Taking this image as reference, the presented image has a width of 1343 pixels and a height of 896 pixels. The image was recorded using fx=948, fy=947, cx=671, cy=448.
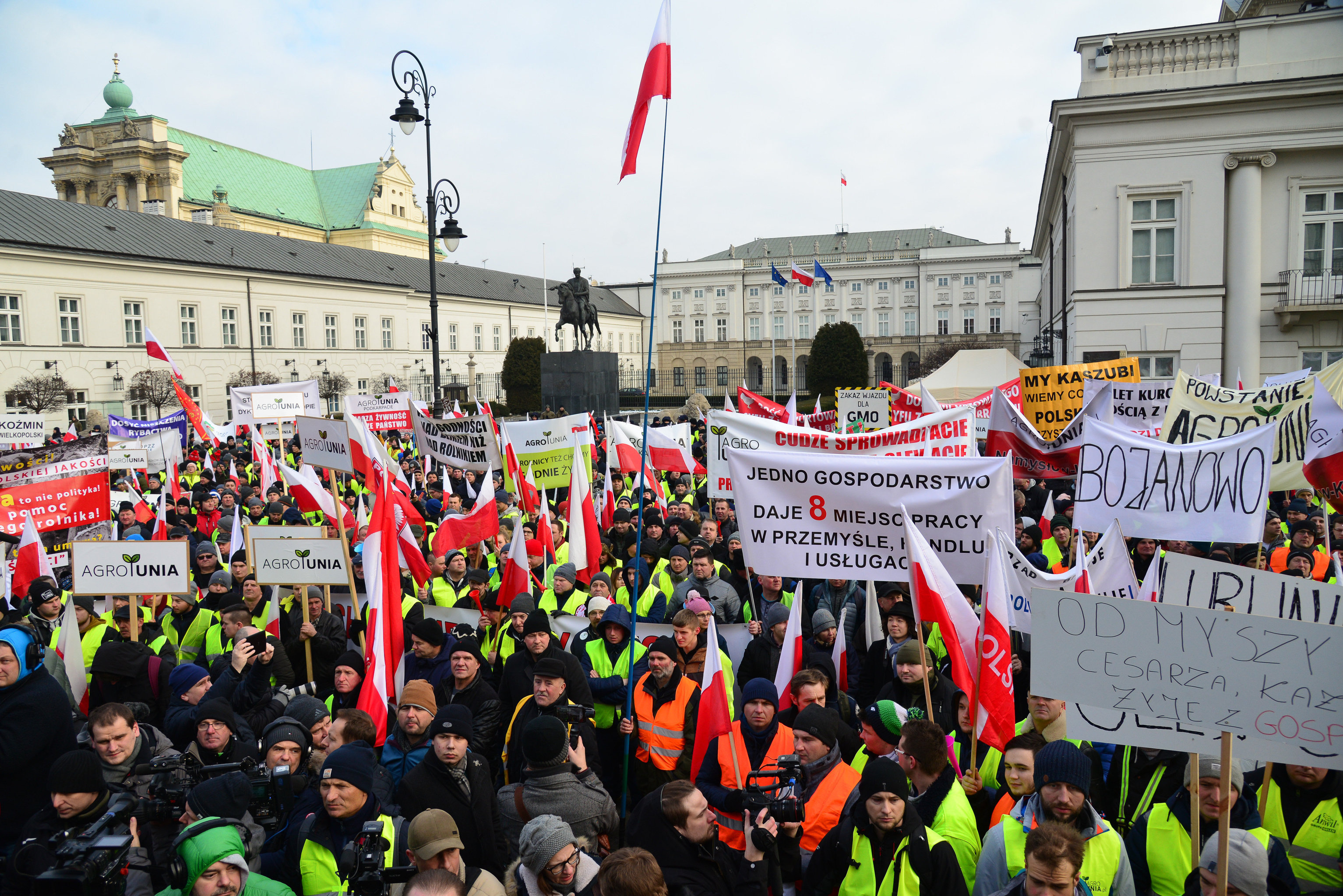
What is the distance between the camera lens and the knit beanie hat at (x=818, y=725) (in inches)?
165

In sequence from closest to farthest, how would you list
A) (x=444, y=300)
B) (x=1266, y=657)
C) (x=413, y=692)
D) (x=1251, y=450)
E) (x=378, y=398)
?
(x=1266, y=657) < (x=413, y=692) < (x=1251, y=450) < (x=378, y=398) < (x=444, y=300)

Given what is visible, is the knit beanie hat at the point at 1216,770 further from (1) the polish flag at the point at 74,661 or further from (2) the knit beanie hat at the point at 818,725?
(1) the polish flag at the point at 74,661

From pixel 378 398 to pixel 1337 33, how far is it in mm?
21149

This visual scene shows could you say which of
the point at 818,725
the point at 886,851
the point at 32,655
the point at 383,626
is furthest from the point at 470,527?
the point at 886,851

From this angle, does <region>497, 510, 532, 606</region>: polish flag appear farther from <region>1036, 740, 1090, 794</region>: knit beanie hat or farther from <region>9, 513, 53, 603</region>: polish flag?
<region>1036, 740, 1090, 794</region>: knit beanie hat

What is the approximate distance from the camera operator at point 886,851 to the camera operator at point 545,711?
138 cm

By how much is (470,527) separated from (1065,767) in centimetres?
652

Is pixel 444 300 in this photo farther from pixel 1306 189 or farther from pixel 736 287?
pixel 1306 189

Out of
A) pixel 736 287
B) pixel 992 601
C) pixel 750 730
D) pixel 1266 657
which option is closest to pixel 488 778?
pixel 750 730

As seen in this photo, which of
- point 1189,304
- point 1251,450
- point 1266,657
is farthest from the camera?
point 1189,304

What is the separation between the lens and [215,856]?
3.29 metres

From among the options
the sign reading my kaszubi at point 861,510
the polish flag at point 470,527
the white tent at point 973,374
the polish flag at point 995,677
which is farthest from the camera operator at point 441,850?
the white tent at point 973,374

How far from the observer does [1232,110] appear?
20.4 meters

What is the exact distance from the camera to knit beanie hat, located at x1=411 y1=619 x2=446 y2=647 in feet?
19.9
